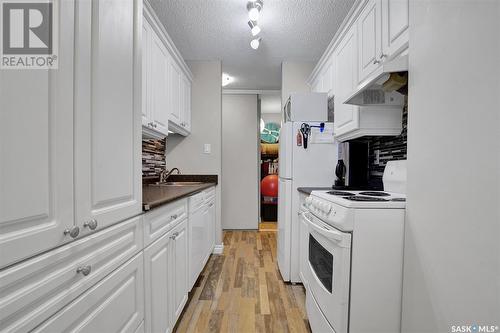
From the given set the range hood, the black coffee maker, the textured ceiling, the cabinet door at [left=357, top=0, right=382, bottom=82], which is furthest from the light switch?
the textured ceiling

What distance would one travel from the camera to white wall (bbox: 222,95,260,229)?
4113 millimetres

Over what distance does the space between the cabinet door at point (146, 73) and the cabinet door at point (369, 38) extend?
154 centimetres

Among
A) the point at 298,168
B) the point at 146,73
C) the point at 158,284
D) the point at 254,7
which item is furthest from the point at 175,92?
the point at 158,284

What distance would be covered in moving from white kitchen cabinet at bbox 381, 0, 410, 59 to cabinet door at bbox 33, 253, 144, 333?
5.44 feet

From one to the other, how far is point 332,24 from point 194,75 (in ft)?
5.56

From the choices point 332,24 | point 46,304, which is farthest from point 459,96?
point 332,24

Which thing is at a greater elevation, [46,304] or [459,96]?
[459,96]

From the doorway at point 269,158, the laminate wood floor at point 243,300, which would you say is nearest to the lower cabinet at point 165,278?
the laminate wood floor at point 243,300

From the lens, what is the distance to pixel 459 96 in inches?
32.2

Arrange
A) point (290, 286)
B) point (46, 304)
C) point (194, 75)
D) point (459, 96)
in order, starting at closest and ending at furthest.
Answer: point (46, 304)
point (459, 96)
point (290, 286)
point (194, 75)

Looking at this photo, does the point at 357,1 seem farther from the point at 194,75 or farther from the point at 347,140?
the point at 194,75

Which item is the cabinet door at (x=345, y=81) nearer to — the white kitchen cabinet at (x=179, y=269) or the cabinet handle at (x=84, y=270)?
the white kitchen cabinet at (x=179, y=269)

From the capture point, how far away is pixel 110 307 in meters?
0.85

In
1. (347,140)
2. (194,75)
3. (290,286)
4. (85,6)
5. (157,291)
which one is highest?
(194,75)
